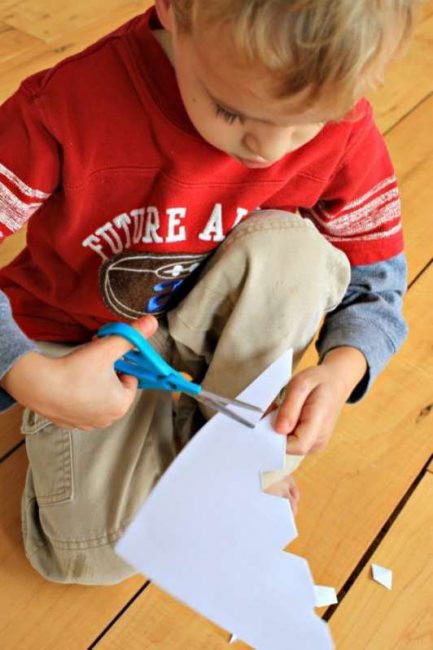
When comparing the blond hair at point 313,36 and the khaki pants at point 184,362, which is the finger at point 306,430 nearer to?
the khaki pants at point 184,362

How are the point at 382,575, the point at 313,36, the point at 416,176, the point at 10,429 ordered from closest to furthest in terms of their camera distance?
the point at 313,36, the point at 382,575, the point at 10,429, the point at 416,176

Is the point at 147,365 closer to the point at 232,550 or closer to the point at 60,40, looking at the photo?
the point at 232,550

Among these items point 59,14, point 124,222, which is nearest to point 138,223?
point 124,222

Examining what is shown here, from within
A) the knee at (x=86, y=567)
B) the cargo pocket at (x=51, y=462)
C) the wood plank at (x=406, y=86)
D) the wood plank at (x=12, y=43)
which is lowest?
the knee at (x=86, y=567)

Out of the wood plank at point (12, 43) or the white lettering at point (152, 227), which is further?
the wood plank at point (12, 43)

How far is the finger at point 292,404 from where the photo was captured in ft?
2.15

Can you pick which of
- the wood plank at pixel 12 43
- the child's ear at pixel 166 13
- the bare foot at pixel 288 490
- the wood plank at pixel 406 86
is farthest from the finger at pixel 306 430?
the wood plank at pixel 12 43

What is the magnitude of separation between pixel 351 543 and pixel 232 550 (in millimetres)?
283

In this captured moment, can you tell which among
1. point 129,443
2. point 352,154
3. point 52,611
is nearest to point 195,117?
point 352,154

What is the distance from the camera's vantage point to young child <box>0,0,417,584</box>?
0.56 m

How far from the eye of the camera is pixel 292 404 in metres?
0.68

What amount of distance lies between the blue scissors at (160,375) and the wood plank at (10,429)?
299 millimetres

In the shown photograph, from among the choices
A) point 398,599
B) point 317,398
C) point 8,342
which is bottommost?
point 398,599

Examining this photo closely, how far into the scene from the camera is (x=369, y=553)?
803 millimetres
